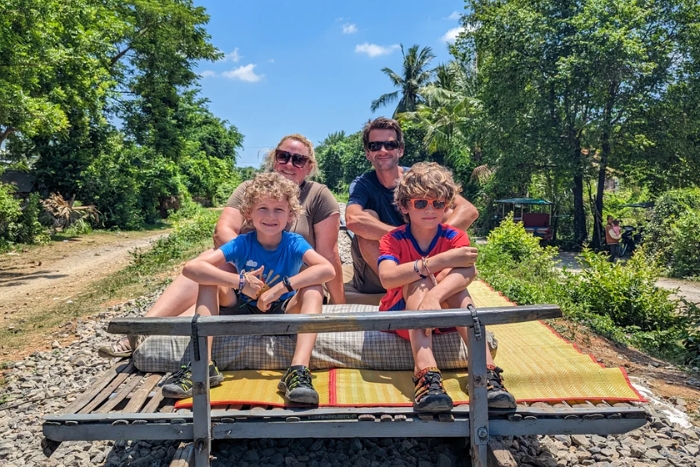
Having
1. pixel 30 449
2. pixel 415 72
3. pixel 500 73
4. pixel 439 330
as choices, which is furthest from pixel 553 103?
pixel 415 72

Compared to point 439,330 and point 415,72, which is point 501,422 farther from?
point 415,72

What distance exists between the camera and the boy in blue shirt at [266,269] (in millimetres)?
2895

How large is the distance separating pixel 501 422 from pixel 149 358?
208cm

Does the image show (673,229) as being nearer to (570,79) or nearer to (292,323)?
(570,79)

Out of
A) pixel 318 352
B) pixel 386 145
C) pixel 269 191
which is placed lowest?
pixel 318 352

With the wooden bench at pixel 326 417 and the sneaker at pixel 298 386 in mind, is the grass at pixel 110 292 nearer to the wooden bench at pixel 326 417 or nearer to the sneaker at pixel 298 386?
the wooden bench at pixel 326 417

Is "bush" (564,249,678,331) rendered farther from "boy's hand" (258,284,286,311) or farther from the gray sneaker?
the gray sneaker

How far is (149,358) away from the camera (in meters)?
3.16

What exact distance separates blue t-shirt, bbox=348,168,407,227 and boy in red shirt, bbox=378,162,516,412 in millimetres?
948

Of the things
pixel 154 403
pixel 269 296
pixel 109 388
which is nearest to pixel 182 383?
pixel 154 403

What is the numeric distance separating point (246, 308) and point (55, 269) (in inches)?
446

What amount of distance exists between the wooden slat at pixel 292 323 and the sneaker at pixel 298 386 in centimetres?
40

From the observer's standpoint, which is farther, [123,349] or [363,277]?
[363,277]

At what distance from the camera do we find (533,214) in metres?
21.2
